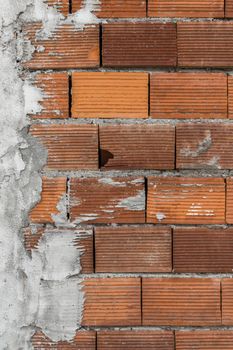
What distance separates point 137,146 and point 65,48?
36 cm

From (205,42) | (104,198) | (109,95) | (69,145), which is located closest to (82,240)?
(104,198)

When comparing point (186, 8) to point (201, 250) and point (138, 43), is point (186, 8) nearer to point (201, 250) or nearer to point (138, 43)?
point (138, 43)

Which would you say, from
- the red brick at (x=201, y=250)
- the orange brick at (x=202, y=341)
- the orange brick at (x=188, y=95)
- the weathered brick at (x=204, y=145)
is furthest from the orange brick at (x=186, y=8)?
the orange brick at (x=202, y=341)

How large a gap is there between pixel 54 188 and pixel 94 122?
231 millimetres

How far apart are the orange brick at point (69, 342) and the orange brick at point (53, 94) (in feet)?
2.15

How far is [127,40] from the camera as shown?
45.5 inches

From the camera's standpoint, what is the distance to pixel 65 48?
1.16m

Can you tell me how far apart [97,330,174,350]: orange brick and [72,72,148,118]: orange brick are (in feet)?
2.14

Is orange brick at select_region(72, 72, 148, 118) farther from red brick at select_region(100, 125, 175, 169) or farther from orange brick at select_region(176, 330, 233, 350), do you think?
orange brick at select_region(176, 330, 233, 350)

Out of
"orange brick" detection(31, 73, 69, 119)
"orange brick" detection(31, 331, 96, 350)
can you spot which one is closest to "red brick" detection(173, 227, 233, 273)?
"orange brick" detection(31, 331, 96, 350)

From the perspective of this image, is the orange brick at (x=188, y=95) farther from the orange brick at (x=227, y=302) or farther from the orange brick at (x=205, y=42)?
the orange brick at (x=227, y=302)

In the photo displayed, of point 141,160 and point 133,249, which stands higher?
point 141,160

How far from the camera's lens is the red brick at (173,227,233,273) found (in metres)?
1.17

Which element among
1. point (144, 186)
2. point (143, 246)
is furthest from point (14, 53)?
point (143, 246)
